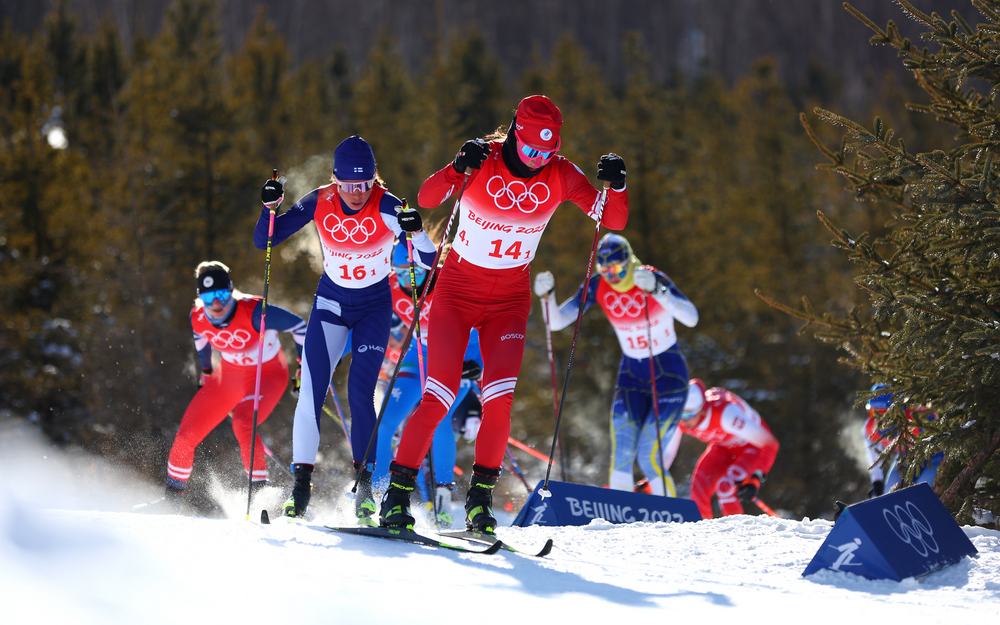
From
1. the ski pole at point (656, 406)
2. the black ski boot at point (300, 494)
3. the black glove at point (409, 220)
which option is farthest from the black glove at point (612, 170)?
the ski pole at point (656, 406)

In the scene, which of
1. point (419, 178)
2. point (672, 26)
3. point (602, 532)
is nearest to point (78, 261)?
point (419, 178)

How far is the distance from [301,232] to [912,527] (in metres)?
17.7

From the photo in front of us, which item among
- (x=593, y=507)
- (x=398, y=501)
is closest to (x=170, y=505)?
(x=593, y=507)

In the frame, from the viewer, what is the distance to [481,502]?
4.23m

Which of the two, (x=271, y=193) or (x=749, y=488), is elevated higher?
(x=271, y=193)

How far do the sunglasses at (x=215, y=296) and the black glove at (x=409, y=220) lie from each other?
2.47 meters

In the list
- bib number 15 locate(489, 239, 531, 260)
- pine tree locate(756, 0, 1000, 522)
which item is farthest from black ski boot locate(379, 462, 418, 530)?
pine tree locate(756, 0, 1000, 522)

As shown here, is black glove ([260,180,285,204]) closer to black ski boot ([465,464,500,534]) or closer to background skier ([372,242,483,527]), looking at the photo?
background skier ([372,242,483,527])

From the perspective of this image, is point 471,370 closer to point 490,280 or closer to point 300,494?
point 300,494

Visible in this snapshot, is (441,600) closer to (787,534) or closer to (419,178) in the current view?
(787,534)

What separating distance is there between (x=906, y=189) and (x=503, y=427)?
8.47 feet

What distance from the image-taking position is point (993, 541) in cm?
407

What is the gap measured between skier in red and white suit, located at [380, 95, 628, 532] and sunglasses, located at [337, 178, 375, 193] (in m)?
0.81

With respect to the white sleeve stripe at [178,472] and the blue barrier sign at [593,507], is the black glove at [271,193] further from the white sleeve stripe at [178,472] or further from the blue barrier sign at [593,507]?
the white sleeve stripe at [178,472]
